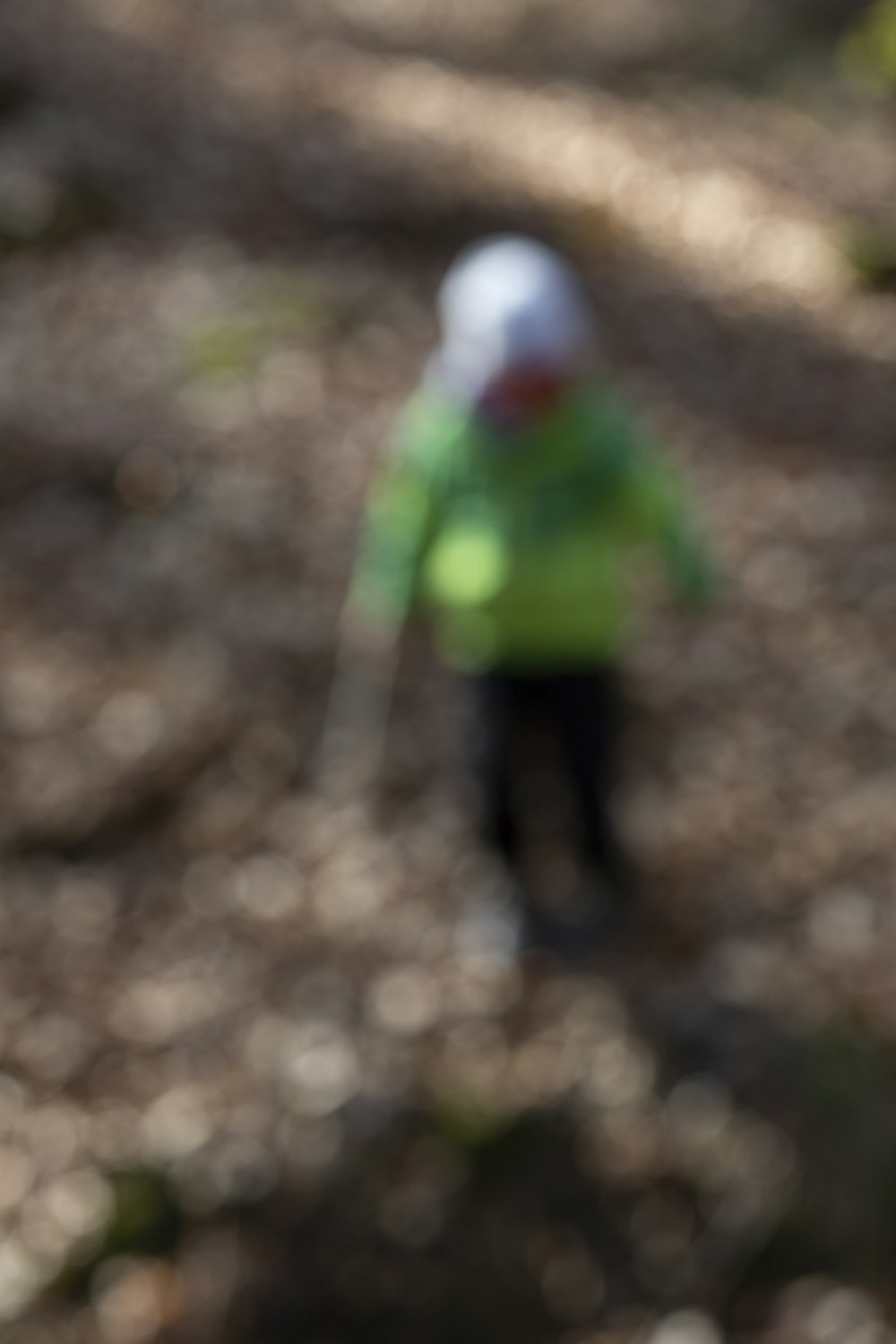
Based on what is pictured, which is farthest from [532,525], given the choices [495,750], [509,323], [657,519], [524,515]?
Result: [495,750]

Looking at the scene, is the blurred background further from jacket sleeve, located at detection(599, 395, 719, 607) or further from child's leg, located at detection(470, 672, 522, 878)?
jacket sleeve, located at detection(599, 395, 719, 607)

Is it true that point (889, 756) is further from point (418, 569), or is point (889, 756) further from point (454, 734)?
point (418, 569)

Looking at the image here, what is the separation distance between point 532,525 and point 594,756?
0.69 metres

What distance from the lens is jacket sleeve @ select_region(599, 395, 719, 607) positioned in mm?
3727

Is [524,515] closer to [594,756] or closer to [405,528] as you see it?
[405,528]

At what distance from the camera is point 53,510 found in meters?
5.90

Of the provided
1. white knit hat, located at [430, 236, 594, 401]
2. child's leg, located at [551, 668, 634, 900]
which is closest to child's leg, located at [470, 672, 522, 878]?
child's leg, located at [551, 668, 634, 900]

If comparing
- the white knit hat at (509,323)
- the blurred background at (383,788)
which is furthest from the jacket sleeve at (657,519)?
the blurred background at (383,788)

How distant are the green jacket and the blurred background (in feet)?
3.24

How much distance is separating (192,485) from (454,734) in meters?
1.63

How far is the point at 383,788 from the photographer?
4.89 meters

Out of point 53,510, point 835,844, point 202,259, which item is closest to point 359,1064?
point 835,844

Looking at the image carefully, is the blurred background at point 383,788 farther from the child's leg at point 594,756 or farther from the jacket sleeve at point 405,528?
the jacket sleeve at point 405,528

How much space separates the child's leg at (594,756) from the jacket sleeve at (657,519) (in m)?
0.31
